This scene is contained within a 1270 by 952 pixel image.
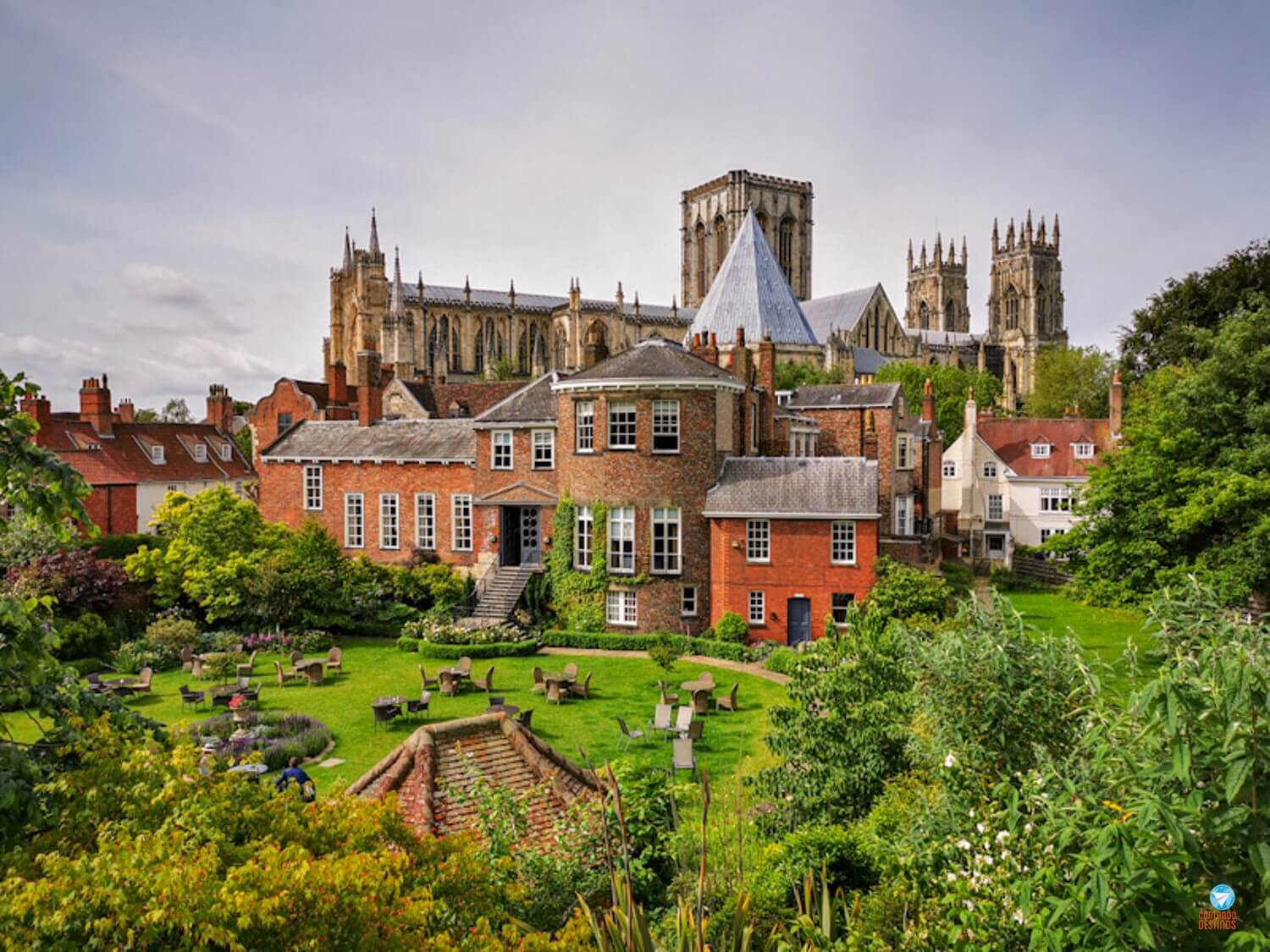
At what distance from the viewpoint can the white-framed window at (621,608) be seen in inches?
1261

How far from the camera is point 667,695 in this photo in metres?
24.5

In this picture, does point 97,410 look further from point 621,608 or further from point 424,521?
point 621,608

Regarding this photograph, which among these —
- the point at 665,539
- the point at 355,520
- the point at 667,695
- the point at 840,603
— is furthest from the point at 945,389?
the point at 667,695

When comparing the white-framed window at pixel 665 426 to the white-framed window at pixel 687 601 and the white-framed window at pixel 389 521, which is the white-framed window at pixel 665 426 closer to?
the white-framed window at pixel 687 601

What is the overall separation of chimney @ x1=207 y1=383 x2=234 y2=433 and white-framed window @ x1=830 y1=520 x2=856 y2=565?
4253cm

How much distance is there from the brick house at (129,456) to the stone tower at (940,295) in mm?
110245

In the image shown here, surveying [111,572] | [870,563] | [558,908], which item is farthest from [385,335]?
[558,908]

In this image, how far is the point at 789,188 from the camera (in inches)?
4870

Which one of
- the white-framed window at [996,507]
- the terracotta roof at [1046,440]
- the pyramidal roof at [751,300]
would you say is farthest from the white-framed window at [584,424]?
the pyramidal roof at [751,300]

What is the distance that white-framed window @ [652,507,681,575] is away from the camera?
31.6 meters

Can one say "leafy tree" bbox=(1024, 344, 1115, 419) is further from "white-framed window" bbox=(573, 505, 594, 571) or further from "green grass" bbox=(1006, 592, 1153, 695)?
"white-framed window" bbox=(573, 505, 594, 571)

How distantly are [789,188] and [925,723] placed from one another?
121732 millimetres

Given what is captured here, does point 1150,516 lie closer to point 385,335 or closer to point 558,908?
point 558,908

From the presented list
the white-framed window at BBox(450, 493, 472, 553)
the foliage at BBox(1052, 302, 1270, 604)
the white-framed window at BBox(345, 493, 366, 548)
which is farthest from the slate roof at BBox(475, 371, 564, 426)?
the foliage at BBox(1052, 302, 1270, 604)
